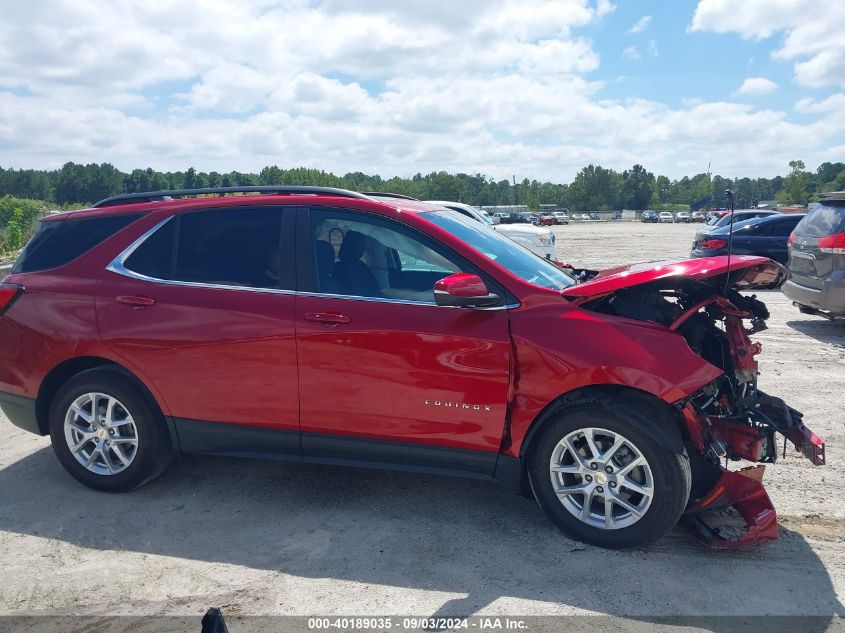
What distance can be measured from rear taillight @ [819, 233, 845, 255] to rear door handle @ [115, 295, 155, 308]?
8138 millimetres

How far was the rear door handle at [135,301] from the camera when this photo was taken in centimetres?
438

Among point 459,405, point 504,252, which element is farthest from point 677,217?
point 459,405

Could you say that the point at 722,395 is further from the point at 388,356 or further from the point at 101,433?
the point at 101,433

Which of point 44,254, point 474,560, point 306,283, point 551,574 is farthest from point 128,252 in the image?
point 551,574

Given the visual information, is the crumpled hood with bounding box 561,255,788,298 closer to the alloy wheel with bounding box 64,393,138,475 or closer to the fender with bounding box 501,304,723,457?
the fender with bounding box 501,304,723,457

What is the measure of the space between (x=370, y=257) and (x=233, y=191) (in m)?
1.22

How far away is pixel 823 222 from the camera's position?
29.8 feet

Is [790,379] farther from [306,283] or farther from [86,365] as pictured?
[86,365]

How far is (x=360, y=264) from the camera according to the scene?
4141 mm

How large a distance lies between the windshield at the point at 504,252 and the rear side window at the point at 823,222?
235 inches

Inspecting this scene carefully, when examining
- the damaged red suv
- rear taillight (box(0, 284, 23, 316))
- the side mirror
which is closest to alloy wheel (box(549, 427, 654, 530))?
the damaged red suv

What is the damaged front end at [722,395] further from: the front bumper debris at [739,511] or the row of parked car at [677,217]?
the row of parked car at [677,217]

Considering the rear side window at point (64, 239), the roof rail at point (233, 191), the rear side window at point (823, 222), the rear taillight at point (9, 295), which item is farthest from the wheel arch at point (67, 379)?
the rear side window at point (823, 222)

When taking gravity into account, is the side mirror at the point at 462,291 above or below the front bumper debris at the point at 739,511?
above
